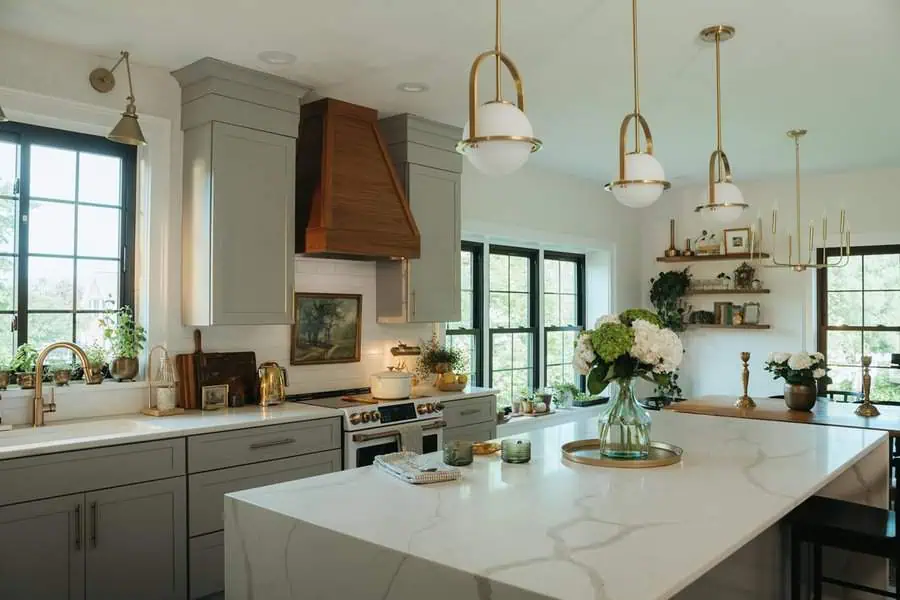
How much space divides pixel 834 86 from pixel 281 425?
352cm

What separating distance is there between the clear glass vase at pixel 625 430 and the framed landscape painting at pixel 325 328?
247cm

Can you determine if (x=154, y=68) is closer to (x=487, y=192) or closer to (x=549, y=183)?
(x=487, y=192)

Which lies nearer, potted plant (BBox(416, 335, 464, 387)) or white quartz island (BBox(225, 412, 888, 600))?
white quartz island (BBox(225, 412, 888, 600))

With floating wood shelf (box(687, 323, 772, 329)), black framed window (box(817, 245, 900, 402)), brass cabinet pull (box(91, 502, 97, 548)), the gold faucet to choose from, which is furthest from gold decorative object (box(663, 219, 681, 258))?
brass cabinet pull (box(91, 502, 97, 548))

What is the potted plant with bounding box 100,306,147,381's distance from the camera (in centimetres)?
378

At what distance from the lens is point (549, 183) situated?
6594 mm

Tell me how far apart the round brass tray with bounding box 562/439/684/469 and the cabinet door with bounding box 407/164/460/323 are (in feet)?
7.59

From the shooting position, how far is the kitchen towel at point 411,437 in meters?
4.27

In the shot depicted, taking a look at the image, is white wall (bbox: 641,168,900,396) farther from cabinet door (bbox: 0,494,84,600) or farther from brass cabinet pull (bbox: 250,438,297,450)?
cabinet door (bbox: 0,494,84,600)

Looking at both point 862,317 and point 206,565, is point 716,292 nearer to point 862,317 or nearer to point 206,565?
point 862,317

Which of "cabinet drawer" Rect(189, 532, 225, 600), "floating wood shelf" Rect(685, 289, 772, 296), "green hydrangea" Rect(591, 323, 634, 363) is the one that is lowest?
"cabinet drawer" Rect(189, 532, 225, 600)

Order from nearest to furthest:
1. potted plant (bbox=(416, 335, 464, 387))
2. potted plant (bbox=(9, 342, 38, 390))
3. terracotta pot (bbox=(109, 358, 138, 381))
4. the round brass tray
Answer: the round brass tray < potted plant (bbox=(9, 342, 38, 390)) < terracotta pot (bbox=(109, 358, 138, 381)) < potted plant (bbox=(416, 335, 464, 387))

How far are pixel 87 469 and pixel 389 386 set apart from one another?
1776mm

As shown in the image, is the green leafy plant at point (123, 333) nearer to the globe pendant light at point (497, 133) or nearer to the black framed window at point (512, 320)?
the globe pendant light at point (497, 133)
